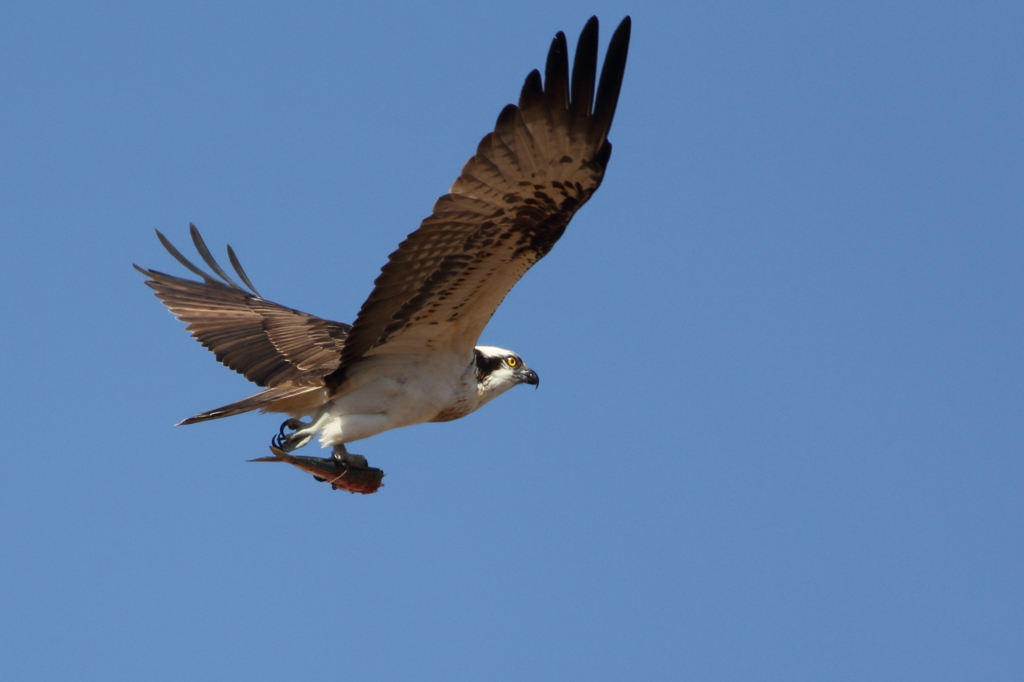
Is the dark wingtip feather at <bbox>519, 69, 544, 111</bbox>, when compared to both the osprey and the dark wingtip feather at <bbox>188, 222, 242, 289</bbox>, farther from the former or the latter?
the dark wingtip feather at <bbox>188, 222, 242, 289</bbox>

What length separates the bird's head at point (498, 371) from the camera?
322 inches

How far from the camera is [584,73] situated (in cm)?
641

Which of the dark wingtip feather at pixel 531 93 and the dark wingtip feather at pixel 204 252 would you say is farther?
the dark wingtip feather at pixel 204 252

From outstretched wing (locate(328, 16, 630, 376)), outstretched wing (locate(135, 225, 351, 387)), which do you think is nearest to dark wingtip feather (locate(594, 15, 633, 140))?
outstretched wing (locate(328, 16, 630, 376))

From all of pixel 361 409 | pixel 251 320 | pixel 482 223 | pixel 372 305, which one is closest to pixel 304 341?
pixel 251 320

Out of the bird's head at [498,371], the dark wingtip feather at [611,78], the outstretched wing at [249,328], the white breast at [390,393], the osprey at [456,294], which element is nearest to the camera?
the dark wingtip feather at [611,78]

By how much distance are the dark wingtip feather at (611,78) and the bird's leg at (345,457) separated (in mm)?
2722

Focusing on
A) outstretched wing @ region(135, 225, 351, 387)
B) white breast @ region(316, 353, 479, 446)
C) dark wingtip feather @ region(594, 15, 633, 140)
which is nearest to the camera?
dark wingtip feather @ region(594, 15, 633, 140)

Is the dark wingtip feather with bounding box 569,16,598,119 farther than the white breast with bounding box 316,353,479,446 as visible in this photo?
No

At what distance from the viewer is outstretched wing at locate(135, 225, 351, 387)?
8570 mm

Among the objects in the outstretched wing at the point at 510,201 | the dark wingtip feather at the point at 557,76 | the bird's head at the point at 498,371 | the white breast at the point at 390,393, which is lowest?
the white breast at the point at 390,393

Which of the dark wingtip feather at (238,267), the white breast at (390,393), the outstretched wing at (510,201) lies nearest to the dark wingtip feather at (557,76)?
the outstretched wing at (510,201)

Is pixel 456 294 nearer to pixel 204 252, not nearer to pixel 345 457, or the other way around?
pixel 345 457

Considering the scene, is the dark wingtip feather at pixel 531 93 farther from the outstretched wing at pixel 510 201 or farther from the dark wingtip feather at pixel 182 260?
the dark wingtip feather at pixel 182 260
